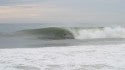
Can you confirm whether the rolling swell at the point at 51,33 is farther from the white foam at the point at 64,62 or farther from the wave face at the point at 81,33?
the white foam at the point at 64,62

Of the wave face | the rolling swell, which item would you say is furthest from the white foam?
the wave face

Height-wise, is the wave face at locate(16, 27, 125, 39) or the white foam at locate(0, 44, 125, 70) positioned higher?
the wave face at locate(16, 27, 125, 39)

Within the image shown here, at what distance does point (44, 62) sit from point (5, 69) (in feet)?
4.57

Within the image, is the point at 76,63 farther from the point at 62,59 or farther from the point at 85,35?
the point at 85,35

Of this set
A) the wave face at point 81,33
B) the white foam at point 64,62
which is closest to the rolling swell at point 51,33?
the wave face at point 81,33

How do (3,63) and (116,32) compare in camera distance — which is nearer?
(3,63)

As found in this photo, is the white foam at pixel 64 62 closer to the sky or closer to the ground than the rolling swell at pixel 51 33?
closer to the ground

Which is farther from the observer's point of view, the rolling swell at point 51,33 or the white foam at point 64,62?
the rolling swell at point 51,33

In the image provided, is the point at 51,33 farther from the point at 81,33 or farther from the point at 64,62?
the point at 64,62

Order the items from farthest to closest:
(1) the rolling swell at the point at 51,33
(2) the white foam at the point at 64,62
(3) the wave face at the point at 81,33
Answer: (3) the wave face at the point at 81,33 → (1) the rolling swell at the point at 51,33 → (2) the white foam at the point at 64,62

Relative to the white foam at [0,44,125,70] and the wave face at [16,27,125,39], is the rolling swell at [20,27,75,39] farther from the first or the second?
the white foam at [0,44,125,70]

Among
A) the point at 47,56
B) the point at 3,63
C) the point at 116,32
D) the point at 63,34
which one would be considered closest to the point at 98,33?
the point at 116,32

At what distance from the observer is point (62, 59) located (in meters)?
8.69

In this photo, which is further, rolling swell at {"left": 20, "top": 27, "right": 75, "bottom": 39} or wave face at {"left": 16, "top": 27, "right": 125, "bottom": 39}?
wave face at {"left": 16, "top": 27, "right": 125, "bottom": 39}
